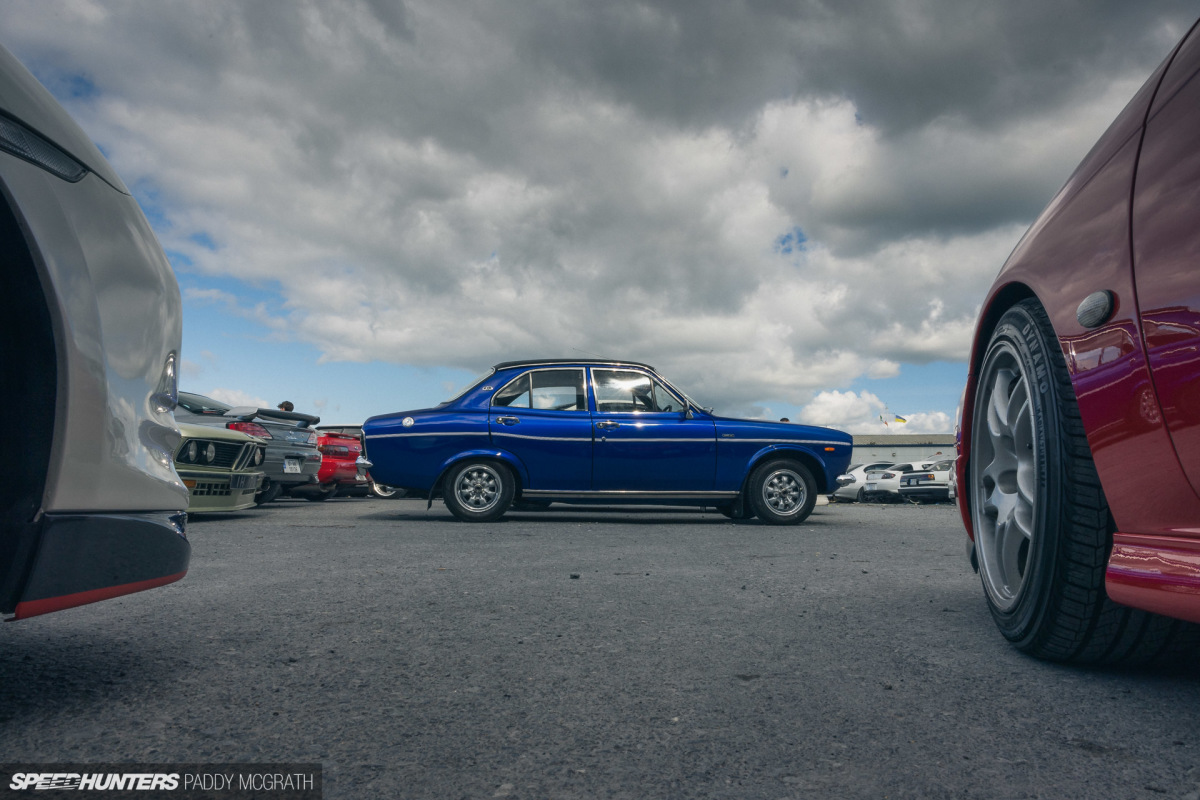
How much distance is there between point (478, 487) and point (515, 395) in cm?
101

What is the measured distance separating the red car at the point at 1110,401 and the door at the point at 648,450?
16.6ft

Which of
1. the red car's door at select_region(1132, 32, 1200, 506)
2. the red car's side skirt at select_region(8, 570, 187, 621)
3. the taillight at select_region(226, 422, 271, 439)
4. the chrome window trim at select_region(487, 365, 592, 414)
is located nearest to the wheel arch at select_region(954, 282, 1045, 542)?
the red car's door at select_region(1132, 32, 1200, 506)

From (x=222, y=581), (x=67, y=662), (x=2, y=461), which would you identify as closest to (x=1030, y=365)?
(x=2, y=461)

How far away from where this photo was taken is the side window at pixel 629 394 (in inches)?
299

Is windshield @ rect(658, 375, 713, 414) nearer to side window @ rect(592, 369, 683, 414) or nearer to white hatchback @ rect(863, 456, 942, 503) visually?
side window @ rect(592, 369, 683, 414)

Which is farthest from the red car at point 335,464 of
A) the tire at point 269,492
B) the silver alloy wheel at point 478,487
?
the silver alloy wheel at point 478,487

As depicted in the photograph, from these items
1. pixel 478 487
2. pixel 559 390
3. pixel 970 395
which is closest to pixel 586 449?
pixel 559 390

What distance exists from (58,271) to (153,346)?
0.32 m

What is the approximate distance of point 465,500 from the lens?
733 centimetres

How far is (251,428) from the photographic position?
325 inches

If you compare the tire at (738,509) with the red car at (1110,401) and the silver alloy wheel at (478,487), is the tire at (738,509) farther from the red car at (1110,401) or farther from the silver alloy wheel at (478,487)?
the red car at (1110,401)

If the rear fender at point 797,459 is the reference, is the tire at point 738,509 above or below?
below

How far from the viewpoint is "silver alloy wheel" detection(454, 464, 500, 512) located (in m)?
7.33

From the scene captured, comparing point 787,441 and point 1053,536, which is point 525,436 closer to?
point 787,441
